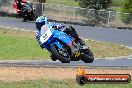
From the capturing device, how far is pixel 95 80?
9711 mm

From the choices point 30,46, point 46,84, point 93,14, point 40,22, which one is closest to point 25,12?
point 40,22

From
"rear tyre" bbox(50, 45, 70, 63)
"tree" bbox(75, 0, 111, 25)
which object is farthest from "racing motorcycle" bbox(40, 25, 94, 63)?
"tree" bbox(75, 0, 111, 25)

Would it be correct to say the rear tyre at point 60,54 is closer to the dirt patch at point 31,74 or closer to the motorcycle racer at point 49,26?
the motorcycle racer at point 49,26

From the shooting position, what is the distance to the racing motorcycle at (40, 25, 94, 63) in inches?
348

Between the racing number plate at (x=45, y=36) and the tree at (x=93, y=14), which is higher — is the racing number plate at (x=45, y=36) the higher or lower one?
the higher one

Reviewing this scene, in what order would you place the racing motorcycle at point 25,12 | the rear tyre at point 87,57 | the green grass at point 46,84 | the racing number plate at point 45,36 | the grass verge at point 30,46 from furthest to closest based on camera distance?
the green grass at point 46,84
the grass verge at point 30,46
the racing motorcycle at point 25,12
the rear tyre at point 87,57
the racing number plate at point 45,36

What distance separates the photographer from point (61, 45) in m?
8.95

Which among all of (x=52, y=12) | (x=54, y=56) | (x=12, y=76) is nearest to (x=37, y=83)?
(x=12, y=76)

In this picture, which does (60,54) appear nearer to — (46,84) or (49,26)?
(49,26)

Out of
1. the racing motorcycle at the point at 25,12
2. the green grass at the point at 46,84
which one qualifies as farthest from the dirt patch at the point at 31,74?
the racing motorcycle at the point at 25,12

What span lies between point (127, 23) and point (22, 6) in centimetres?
7576

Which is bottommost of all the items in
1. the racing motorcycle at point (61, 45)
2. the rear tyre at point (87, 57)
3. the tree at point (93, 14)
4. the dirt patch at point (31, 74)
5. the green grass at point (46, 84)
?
the tree at point (93, 14)

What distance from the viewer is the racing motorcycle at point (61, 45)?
885 centimetres

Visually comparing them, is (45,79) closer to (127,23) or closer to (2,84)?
(2,84)
